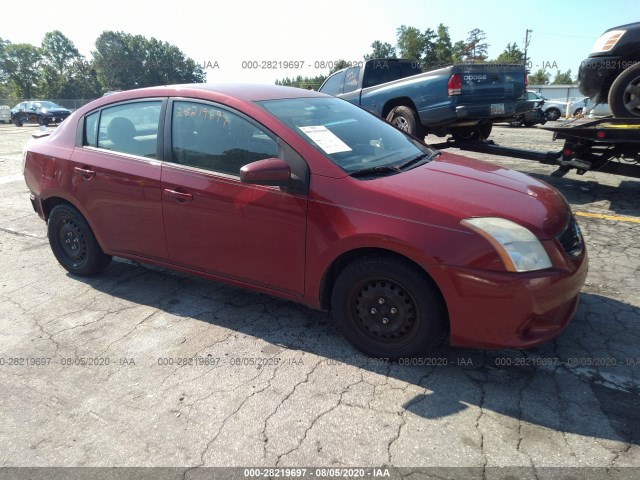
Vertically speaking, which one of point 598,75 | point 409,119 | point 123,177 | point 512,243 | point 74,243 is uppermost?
point 598,75

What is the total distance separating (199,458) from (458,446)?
125 centimetres

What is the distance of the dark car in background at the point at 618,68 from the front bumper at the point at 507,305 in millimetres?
4628

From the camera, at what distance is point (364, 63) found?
31.1 feet

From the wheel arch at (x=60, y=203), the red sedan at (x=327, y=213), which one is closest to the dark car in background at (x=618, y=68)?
the red sedan at (x=327, y=213)

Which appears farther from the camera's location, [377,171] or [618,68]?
[618,68]

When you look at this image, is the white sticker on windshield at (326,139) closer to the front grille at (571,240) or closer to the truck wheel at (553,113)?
the front grille at (571,240)

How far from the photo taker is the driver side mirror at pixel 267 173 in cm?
275

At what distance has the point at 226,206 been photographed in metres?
3.09

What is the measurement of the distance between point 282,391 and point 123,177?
210 cm

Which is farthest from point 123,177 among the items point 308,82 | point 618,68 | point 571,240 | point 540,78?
point 540,78

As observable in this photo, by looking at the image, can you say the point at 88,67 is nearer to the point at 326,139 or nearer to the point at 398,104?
the point at 398,104

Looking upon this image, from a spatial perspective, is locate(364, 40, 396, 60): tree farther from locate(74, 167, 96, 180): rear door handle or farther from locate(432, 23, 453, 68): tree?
locate(74, 167, 96, 180): rear door handle

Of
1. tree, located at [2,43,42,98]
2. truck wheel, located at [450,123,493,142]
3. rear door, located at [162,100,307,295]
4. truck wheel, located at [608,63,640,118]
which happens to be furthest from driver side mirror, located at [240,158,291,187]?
tree, located at [2,43,42,98]

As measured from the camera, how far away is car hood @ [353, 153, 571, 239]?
254cm
